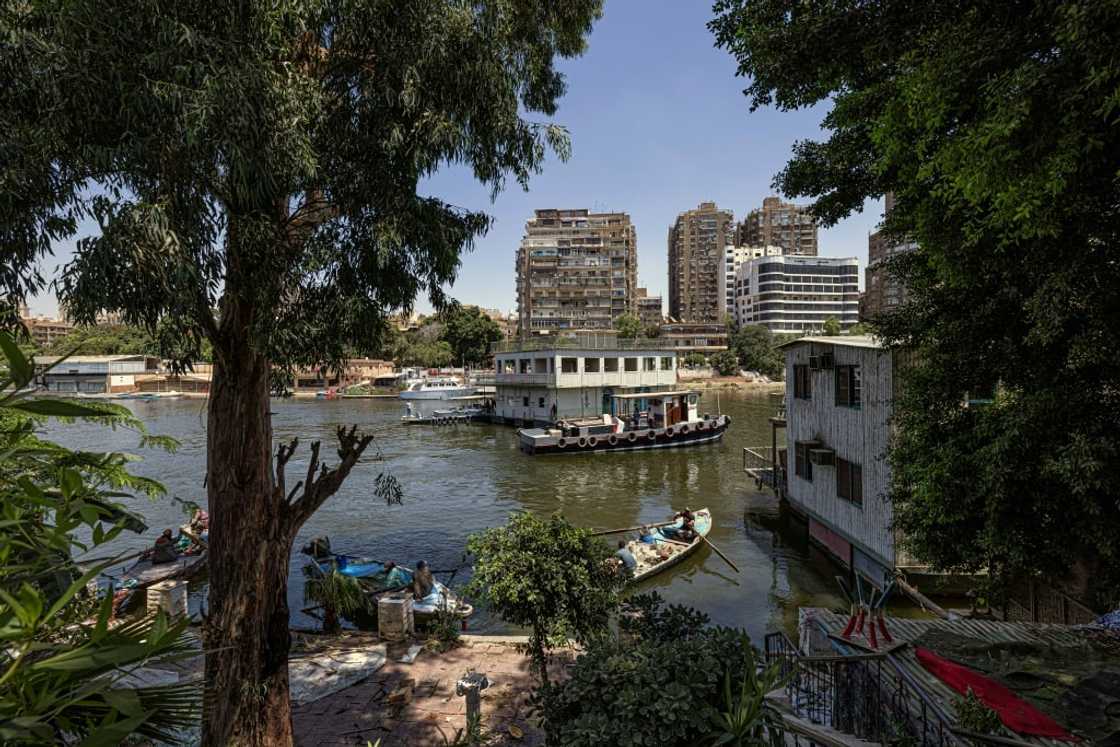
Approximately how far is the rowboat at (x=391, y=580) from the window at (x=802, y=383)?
11421 mm

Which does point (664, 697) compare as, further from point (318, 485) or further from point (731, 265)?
point (731, 265)

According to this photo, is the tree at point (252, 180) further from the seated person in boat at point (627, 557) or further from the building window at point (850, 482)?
the building window at point (850, 482)

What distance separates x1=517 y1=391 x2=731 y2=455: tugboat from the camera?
33.3 meters

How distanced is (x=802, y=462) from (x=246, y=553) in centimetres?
1534

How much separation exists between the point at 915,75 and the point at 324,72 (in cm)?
663

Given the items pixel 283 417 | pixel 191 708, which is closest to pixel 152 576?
pixel 191 708

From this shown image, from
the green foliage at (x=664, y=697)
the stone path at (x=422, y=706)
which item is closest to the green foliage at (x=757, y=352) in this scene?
the stone path at (x=422, y=706)

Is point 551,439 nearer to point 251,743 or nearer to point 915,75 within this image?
point 251,743

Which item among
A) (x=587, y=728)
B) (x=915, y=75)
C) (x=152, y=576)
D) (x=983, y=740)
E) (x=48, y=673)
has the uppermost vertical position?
(x=915, y=75)

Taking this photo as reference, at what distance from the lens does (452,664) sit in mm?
9859

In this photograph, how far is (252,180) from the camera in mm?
5926

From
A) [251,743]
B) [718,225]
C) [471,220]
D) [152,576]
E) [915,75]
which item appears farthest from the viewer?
[718,225]

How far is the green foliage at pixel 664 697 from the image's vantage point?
4.29m

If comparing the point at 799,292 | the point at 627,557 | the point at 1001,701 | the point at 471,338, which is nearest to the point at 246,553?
the point at 1001,701
